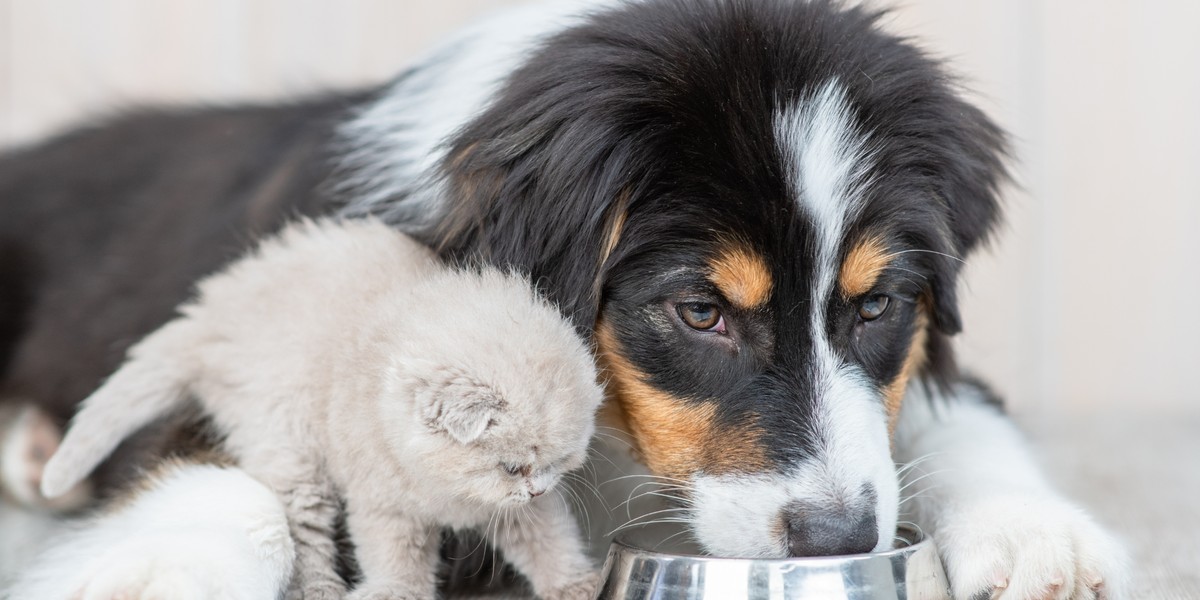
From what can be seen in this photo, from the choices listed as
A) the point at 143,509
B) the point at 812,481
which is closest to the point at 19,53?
the point at 143,509

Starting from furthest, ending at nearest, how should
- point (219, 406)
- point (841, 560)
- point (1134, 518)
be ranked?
point (1134, 518), point (219, 406), point (841, 560)

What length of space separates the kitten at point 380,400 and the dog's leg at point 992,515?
0.62 meters

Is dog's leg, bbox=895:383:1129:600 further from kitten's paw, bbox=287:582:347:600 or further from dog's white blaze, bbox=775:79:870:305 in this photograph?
kitten's paw, bbox=287:582:347:600

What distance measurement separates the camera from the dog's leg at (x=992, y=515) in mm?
1908

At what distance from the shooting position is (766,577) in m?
1.68

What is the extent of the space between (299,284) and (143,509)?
0.48 meters

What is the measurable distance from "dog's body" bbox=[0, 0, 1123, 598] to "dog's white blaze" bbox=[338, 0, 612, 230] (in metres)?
0.06

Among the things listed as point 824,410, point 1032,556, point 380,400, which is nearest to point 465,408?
point 380,400

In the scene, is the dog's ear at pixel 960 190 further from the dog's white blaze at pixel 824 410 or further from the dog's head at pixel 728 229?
the dog's white blaze at pixel 824 410

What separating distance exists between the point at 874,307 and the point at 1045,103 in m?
3.12

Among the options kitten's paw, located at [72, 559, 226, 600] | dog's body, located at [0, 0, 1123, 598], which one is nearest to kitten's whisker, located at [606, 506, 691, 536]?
dog's body, located at [0, 0, 1123, 598]

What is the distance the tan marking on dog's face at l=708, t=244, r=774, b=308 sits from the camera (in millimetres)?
2027

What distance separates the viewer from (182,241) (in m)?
3.10

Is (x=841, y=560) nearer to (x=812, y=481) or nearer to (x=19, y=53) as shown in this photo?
(x=812, y=481)
